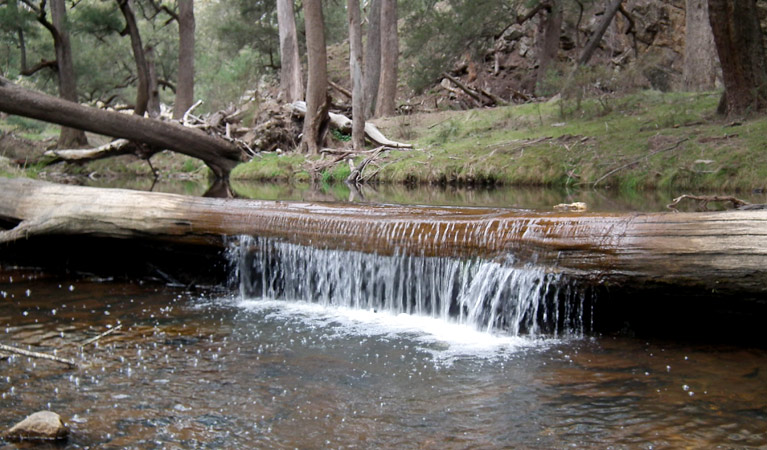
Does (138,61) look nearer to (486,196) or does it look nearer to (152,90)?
(152,90)

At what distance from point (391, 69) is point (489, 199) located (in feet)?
35.0

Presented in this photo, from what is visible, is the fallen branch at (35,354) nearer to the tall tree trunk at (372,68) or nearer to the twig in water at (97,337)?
the twig in water at (97,337)

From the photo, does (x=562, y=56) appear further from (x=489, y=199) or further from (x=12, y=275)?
(x=12, y=275)

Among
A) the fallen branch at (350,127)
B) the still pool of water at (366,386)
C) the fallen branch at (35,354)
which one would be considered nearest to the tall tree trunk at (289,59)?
the fallen branch at (350,127)

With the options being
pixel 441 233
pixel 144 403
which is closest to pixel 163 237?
pixel 441 233

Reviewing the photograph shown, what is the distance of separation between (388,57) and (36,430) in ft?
59.6

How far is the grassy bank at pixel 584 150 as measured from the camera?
1141 cm

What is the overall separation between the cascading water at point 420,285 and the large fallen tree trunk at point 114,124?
7.63m

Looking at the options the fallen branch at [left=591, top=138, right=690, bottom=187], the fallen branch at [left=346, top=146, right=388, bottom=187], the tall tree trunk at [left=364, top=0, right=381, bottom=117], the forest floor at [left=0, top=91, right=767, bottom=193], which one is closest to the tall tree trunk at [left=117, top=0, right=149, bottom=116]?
the forest floor at [left=0, top=91, right=767, bottom=193]

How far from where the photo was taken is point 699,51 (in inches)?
646

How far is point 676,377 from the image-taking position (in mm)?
4438

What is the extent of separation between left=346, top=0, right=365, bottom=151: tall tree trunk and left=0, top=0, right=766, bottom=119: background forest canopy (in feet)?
15.2

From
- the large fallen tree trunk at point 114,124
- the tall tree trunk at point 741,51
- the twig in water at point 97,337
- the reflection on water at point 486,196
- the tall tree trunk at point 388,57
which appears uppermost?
the tall tree trunk at point 388,57

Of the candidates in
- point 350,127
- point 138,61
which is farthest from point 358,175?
point 138,61
